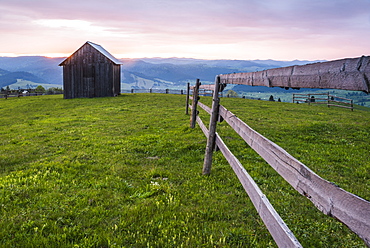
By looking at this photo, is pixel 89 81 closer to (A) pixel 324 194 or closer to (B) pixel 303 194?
(B) pixel 303 194

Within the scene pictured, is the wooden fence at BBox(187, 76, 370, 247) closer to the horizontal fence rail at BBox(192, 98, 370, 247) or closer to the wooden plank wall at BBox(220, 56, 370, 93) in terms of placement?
the horizontal fence rail at BBox(192, 98, 370, 247)

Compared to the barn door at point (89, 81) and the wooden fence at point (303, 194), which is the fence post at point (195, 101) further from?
the barn door at point (89, 81)

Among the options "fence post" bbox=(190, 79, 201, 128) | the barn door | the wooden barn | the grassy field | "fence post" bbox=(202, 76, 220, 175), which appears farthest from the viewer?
the barn door

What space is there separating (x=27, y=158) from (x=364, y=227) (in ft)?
36.4

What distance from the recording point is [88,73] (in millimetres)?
43562

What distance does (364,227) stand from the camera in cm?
186

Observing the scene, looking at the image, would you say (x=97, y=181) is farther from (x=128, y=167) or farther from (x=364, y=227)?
(x=364, y=227)

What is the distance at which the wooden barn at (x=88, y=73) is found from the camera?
43.1 metres

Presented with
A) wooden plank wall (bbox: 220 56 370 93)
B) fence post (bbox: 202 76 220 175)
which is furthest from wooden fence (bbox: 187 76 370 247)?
fence post (bbox: 202 76 220 175)

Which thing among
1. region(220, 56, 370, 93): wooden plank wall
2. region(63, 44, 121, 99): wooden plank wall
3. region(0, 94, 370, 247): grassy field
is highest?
region(63, 44, 121, 99): wooden plank wall

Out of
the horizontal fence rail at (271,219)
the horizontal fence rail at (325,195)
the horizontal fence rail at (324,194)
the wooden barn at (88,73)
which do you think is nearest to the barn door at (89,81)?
the wooden barn at (88,73)

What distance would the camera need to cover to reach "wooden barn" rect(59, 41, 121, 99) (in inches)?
1695

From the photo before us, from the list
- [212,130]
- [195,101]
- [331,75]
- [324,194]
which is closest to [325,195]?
[324,194]

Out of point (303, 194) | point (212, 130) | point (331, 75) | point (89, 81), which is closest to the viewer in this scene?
point (331, 75)
